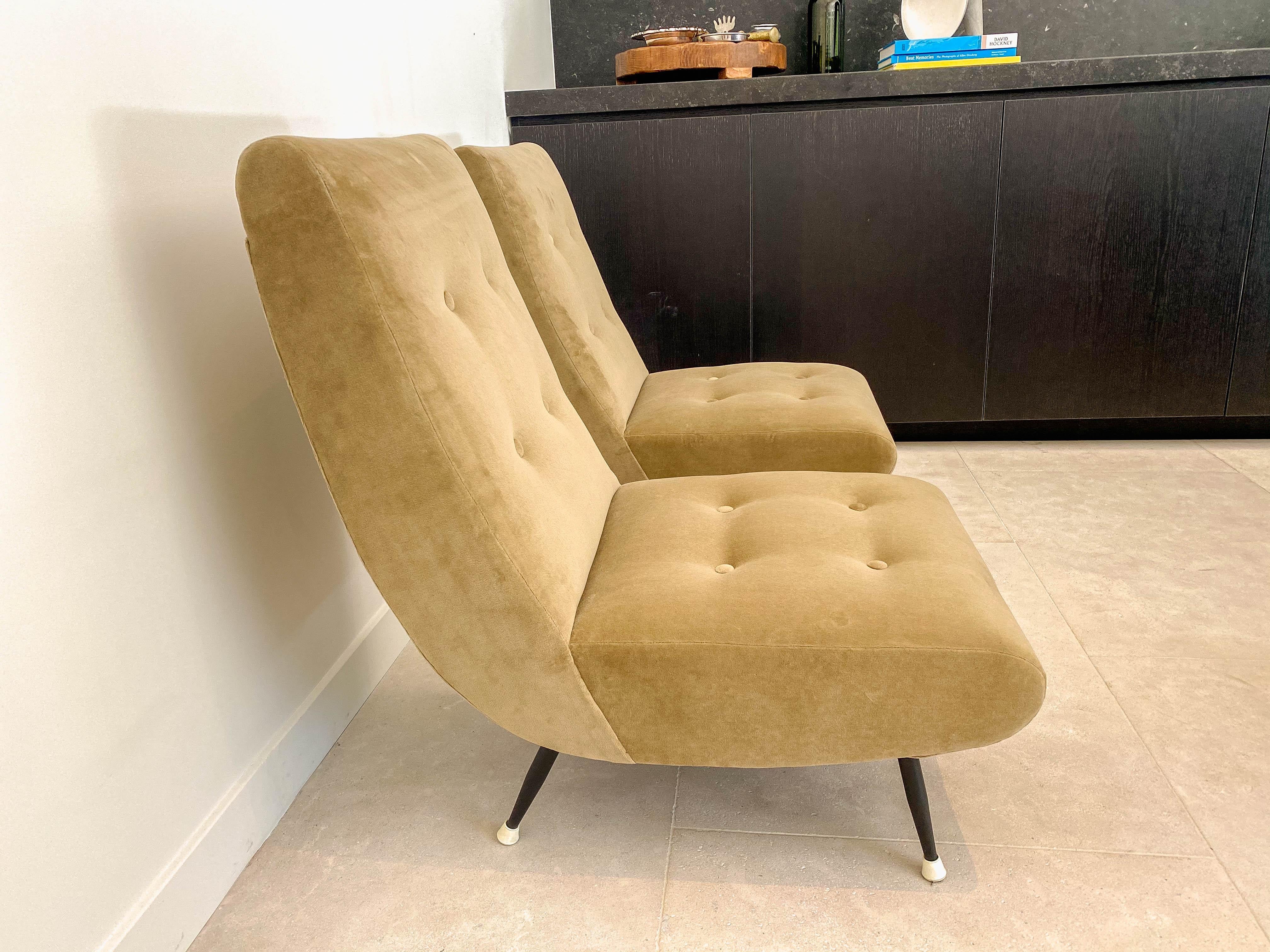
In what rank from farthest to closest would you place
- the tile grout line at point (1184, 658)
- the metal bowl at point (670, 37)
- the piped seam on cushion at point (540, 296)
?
the metal bowl at point (670, 37) < the piped seam on cushion at point (540, 296) < the tile grout line at point (1184, 658)

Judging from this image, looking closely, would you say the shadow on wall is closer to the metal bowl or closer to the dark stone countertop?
the dark stone countertop

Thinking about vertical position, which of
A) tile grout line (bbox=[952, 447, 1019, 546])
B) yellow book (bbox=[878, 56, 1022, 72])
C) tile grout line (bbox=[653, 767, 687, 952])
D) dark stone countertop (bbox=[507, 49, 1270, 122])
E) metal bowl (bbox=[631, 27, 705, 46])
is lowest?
tile grout line (bbox=[952, 447, 1019, 546])

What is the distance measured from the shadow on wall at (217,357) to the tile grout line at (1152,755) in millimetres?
1247

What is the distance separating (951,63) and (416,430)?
7.56 ft

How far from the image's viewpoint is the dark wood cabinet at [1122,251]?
2.56 meters

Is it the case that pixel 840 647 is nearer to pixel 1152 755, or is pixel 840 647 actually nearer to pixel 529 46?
pixel 1152 755

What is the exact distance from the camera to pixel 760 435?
1.80 meters

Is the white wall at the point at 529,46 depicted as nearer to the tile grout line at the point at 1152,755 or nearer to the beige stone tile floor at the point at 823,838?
the beige stone tile floor at the point at 823,838

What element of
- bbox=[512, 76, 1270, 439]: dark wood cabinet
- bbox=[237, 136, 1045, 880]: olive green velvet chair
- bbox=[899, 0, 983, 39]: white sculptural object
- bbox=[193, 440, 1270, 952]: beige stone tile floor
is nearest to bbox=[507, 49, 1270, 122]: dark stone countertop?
bbox=[512, 76, 1270, 439]: dark wood cabinet

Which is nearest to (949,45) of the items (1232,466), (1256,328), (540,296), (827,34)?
(827,34)

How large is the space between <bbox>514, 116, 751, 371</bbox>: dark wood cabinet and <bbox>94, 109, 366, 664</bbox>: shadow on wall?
145cm

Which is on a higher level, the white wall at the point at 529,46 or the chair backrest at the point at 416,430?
the white wall at the point at 529,46

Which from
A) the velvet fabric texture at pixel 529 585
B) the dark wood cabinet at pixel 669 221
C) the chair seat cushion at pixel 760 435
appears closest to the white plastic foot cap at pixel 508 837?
the velvet fabric texture at pixel 529 585

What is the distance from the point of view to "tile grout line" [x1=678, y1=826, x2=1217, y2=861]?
1.18m
